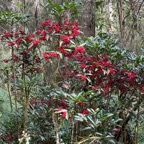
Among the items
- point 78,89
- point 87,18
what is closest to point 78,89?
point 78,89

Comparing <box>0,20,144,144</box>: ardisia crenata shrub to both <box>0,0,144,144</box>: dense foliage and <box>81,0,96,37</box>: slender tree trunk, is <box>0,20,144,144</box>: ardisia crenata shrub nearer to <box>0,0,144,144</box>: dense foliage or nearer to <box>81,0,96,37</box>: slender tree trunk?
<box>0,0,144,144</box>: dense foliage

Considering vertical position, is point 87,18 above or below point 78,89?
above

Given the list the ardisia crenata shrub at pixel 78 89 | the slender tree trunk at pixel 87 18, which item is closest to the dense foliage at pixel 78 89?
the ardisia crenata shrub at pixel 78 89

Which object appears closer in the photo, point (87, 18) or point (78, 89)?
point (78, 89)

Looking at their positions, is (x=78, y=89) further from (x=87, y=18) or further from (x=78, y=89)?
(x=87, y=18)

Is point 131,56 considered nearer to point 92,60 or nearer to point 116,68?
point 116,68

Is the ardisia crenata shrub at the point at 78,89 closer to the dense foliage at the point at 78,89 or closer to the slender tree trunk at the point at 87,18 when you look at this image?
the dense foliage at the point at 78,89

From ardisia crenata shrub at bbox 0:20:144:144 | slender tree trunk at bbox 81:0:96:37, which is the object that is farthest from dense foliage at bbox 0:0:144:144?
slender tree trunk at bbox 81:0:96:37

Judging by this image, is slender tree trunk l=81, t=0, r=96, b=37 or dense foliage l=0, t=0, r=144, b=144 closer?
dense foliage l=0, t=0, r=144, b=144

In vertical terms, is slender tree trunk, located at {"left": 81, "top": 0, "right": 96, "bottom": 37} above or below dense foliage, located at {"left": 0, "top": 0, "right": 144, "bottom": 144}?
above

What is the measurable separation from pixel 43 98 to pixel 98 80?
634 mm

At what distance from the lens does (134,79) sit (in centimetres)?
255

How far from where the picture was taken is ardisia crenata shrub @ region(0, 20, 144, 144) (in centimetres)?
236

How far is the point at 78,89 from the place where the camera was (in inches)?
110
